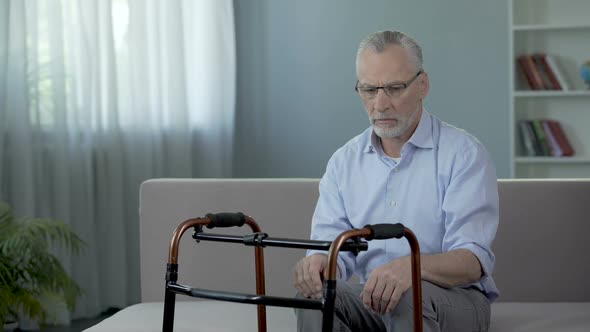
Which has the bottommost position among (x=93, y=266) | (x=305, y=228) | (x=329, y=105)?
(x=93, y=266)

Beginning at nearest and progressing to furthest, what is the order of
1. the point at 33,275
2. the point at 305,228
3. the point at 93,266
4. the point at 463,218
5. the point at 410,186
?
the point at 463,218, the point at 410,186, the point at 305,228, the point at 33,275, the point at 93,266

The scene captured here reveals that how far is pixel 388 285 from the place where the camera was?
1.90 m

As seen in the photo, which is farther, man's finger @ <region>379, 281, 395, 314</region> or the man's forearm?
the man's forearm

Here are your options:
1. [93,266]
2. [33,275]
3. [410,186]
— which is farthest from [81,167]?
[410,186]

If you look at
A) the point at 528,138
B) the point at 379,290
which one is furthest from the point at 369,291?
the point at 528,138

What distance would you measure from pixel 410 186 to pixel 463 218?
183mm

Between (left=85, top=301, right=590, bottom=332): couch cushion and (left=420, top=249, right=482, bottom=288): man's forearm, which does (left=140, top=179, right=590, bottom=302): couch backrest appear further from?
(left=420, top=249, right=482, bottom=288): man's forearm

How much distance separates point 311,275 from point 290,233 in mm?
688

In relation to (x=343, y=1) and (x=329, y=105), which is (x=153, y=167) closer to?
(x=329, y=105)

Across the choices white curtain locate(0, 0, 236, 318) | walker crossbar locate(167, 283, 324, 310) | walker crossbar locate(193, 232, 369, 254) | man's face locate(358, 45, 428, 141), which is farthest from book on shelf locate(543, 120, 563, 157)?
walker crossbar locate(167, 283, 324, 310)

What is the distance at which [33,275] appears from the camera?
11.8ft

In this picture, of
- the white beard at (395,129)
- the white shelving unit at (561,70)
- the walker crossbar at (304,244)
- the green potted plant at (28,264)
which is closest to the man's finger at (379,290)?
the walker crossbar at (304,244)

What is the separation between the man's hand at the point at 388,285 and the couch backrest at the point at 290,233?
2.68 feet

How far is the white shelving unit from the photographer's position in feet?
16.7
